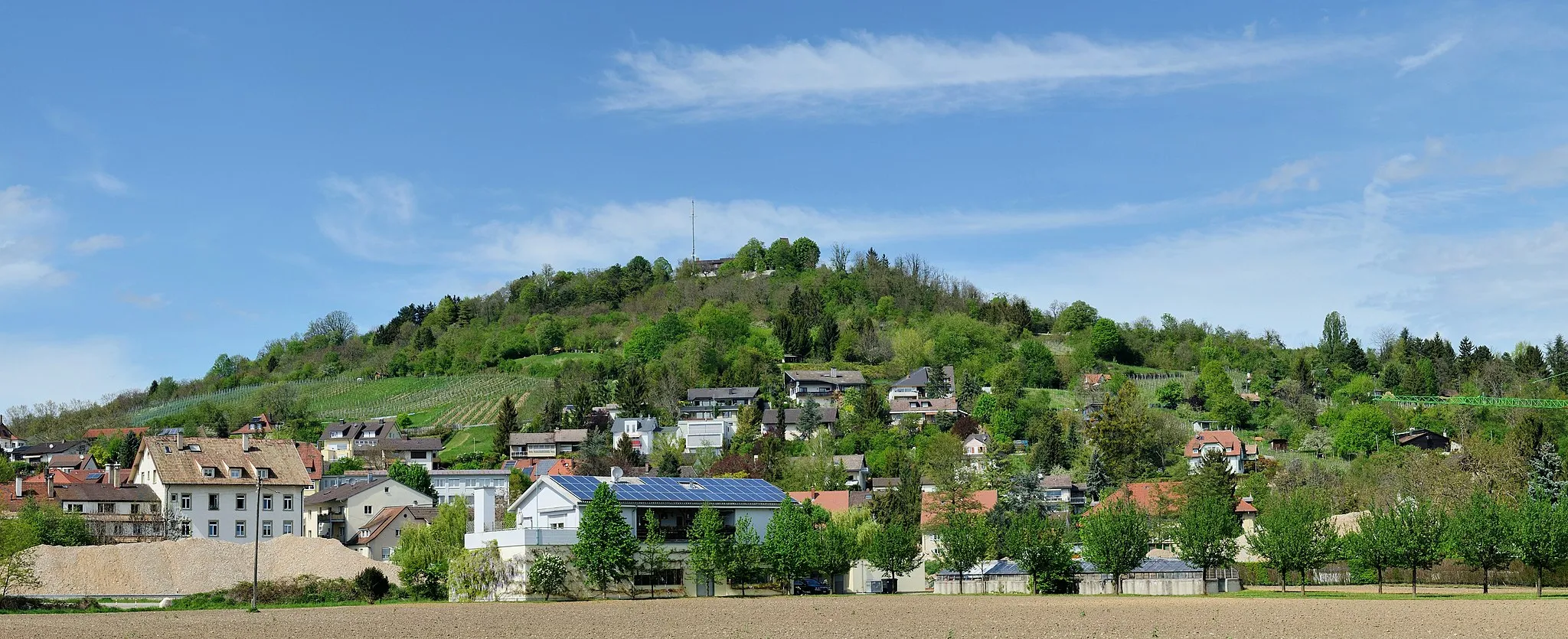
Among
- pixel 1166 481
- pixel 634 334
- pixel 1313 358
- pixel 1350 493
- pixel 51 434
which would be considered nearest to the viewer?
pixel 1350 493

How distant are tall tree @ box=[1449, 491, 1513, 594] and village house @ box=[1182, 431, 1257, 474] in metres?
60.7

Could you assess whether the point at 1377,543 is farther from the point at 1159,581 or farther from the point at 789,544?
the point at 789,544

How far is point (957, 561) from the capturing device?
65.8 metres

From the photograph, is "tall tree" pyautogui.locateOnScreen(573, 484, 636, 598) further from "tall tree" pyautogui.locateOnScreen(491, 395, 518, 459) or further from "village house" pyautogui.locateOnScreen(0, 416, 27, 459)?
"village house" pyautogui.locateOnScreen(0, 416, 27, 459)

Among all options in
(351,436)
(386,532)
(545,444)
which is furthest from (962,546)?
(351,436)

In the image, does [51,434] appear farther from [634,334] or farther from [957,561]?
[957,561]

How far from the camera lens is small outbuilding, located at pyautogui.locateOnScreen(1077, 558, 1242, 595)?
61750mm

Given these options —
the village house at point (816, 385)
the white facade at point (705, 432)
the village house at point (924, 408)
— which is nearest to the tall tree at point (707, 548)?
the white facade at point (705, 432)

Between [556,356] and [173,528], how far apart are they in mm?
109877

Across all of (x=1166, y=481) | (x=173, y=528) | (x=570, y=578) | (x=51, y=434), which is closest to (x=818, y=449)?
(x=1166, y=481)

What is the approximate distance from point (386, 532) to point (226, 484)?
978 centimetres

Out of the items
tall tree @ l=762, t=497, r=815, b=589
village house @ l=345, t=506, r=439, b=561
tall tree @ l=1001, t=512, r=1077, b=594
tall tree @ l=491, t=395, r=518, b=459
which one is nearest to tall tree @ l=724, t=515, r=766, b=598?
tall tree @ l=762, t=497, r=815, b=589

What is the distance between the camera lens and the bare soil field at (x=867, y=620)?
1351 inches

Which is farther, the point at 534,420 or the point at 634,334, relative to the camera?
the point at 634,334
